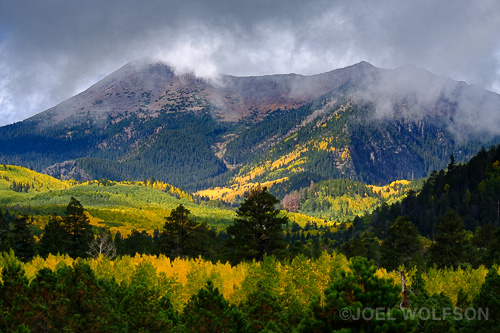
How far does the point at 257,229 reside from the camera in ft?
198

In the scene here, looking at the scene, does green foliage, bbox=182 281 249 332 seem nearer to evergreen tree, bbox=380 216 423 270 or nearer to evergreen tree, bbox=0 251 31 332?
evergreen tree, bbox=0 251 31 332

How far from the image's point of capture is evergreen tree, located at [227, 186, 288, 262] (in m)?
60.3

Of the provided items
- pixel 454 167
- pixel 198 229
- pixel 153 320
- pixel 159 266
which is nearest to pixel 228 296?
pixel 159 266

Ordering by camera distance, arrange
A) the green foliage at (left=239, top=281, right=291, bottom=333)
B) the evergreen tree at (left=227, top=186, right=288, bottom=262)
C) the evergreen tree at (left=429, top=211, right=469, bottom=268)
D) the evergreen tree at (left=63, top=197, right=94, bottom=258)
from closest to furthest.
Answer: the green foliage at (left=239, top=281, right=291, bottom=333) → the evergreen tree at (left=227, top=186, right=288, bottom=262) → the evergreen tree at (left=429, top=211, right=469, bottom=268) → the evergreen tree at (left=63, top=197, right=94, bottom=258)

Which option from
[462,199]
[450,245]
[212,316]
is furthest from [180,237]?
[462,199]

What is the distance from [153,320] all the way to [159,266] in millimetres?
27408

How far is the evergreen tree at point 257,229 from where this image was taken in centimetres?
6028

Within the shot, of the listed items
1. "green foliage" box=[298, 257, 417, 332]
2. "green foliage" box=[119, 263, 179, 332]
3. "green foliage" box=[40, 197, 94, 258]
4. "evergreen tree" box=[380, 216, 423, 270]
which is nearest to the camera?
"green foliage" box=[298, 257, 417, 332]

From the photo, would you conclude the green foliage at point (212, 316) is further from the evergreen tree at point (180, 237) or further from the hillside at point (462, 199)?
the hillside at point (462, 199)

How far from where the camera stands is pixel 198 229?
8262 centimetres

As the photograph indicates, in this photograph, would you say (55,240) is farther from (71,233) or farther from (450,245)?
(450,245)

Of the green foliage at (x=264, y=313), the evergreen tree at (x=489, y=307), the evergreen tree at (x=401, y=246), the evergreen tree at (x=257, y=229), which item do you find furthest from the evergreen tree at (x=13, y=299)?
the evergreen tree at (x=401, y=246)

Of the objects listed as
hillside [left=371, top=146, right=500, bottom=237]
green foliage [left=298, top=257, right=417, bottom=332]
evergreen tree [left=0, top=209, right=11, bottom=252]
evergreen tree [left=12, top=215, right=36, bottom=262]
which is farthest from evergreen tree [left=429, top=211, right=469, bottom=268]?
evergreen tree [left=0, top=209, right=11, bottom=252]

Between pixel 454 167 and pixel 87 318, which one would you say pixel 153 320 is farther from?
pixel 454 167
